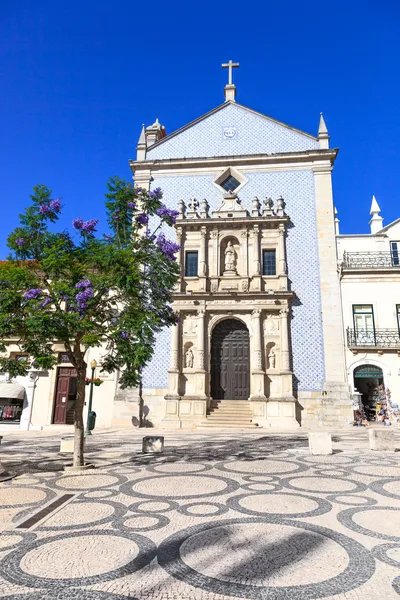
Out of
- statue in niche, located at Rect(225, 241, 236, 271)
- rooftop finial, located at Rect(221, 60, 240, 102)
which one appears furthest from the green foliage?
rooftop finial, located at Rect(221, 60, 240, 102)

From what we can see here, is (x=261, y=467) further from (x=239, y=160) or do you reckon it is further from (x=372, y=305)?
(x=239, y=160)

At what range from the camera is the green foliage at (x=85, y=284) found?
23.5 feet

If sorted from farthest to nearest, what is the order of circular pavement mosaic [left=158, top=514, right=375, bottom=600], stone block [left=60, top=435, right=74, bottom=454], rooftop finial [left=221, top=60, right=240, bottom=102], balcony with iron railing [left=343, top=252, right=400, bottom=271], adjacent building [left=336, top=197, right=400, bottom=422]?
rooftop finial [left=221, top=60, right=240, bottom=102] → balcony with iron railing [left=343, top=252, right=400, bottom=271] → adjacent building [left=336, top=197, right=400, bottom=422] → stone block [left=60, top=435, right=74, bottom=454] → circular pavement mosaic [left=158, top=514, right=375, bottom=600]

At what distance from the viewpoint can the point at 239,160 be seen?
2141 centimetres

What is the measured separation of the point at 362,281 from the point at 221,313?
7738mm

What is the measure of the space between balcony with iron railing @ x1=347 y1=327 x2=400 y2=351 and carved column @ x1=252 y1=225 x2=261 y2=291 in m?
5.29

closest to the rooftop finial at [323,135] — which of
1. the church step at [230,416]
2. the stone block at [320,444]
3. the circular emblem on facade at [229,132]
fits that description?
the circular emblem on facade at [229,132]

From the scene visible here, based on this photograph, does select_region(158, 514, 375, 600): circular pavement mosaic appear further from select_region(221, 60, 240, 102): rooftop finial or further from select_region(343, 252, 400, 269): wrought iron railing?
select_region(221, 60, 240, 102): rooftop finial

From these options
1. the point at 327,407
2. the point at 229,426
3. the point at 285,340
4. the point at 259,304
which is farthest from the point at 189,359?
the point at 327,407

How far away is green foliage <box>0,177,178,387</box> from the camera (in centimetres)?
717

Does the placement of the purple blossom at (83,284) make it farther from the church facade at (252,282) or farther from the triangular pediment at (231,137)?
the triangular pediment at (231,137)

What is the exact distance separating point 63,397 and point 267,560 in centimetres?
1747

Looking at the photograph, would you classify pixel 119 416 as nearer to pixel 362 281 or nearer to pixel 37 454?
pixel 37 454

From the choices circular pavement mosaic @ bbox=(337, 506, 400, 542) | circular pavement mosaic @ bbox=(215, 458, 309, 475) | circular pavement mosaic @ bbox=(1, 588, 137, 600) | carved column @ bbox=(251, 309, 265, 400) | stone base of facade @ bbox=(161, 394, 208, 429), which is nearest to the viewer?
circular pavement mosaic @ bbox=(1, 588, 137, 600)
